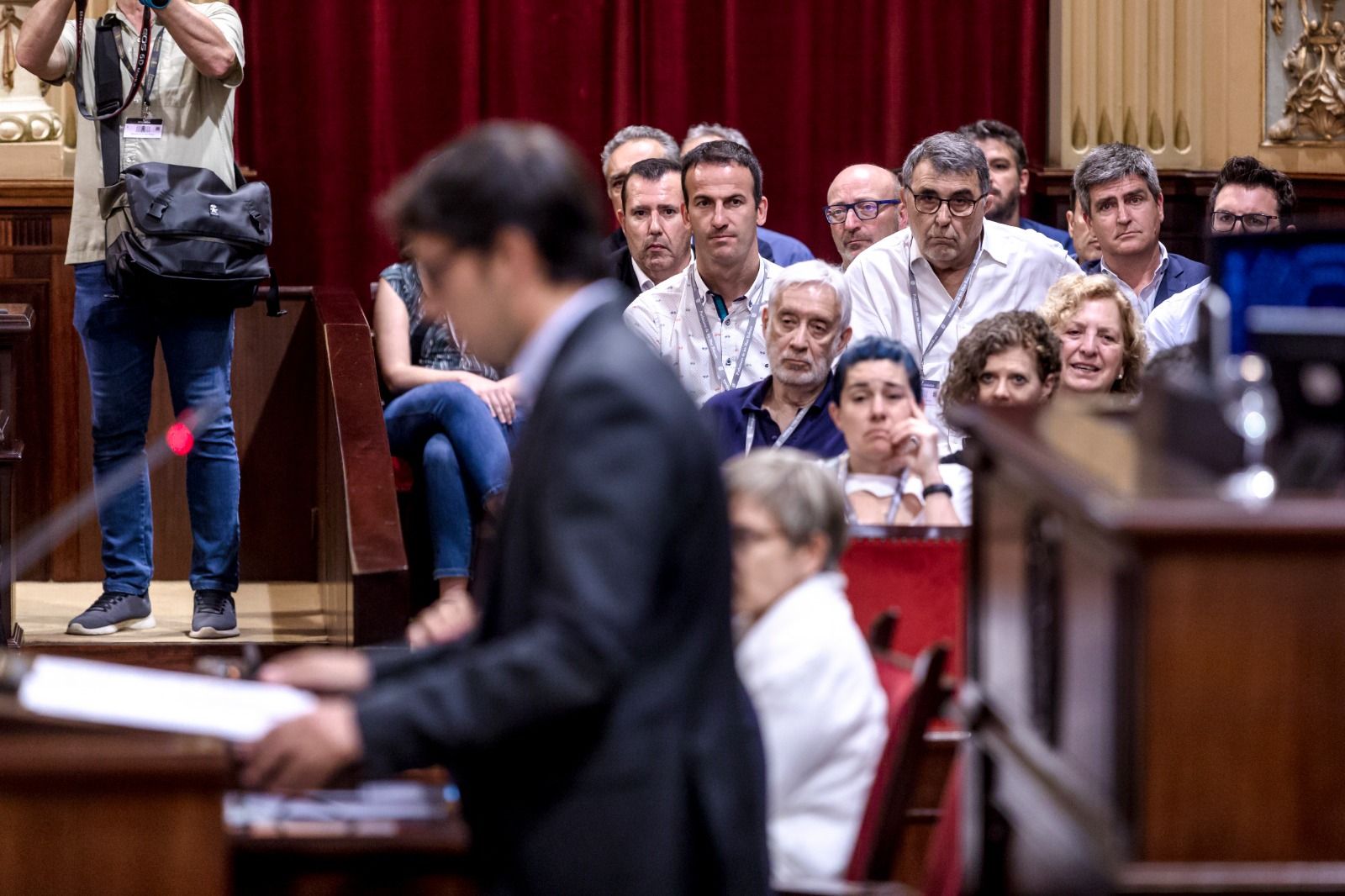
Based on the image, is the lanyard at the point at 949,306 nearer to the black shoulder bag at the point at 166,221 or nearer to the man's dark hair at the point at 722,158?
the man's dark hair at the point at 722,158

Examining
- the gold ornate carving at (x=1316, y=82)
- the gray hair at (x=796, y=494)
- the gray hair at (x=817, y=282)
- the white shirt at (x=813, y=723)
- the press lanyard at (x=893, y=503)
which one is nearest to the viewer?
the white shirt at (x=813, y=723)

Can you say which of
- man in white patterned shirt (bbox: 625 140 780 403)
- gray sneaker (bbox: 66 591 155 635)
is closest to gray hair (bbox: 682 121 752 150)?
man in white patterned shirt (bbox: 625 140 780 403)

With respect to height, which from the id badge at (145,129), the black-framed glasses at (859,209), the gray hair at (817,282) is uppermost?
the id badge at (145,129)

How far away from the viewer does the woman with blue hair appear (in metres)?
3.29

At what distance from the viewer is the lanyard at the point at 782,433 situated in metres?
3.74

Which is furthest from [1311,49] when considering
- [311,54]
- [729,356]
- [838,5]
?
[311,54]

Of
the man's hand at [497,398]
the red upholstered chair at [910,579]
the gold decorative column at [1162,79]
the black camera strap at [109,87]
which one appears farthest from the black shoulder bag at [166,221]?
the gold decorative column at [1162,79]

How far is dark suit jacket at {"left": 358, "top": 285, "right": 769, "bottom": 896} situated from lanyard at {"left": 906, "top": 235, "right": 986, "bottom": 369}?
288cm

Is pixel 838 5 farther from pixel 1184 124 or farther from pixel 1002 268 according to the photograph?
pixel 1002 268

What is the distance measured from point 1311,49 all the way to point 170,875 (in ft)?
16.3

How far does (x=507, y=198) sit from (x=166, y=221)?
8.69 feet

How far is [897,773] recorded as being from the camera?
198 centimetres

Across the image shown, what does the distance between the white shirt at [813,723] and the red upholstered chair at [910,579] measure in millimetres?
706

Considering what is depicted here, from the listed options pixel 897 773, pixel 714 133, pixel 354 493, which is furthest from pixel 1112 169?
pixel 897 773
